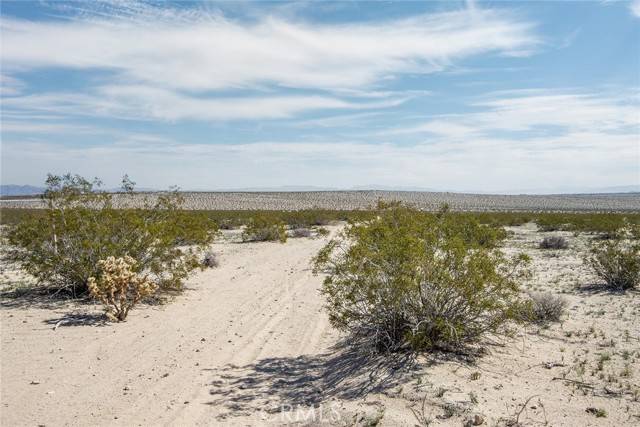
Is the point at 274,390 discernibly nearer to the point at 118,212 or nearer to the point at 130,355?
the point at 130,355

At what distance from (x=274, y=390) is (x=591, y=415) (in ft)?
11.3

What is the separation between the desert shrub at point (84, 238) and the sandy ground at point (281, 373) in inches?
39.2

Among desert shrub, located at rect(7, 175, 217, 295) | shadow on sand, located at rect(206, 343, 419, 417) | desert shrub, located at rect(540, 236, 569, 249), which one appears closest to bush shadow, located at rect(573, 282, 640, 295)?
shadow on sand, located at rect(206, 343, 419, 417)

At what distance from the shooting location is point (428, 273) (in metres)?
6.29

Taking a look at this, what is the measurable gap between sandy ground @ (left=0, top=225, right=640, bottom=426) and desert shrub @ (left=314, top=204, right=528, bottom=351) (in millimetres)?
390

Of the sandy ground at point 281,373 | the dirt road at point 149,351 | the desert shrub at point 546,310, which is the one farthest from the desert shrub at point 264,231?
the desert shrub at point 546,310

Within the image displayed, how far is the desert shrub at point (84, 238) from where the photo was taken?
34.7ft

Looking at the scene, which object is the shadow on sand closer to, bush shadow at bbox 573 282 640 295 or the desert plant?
bush shadow at bbox 573 282 640 295

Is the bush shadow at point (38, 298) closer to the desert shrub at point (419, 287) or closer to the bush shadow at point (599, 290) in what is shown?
the desert shrub at point (419, 287)

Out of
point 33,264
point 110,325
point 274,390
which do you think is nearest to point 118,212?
point 33,264

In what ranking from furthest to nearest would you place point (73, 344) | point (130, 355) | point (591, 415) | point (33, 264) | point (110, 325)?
1. point (33, 264)
2. point (110, 325)
3. point (73, 344)
4. point (130, 355)
5. point (591, 415)
